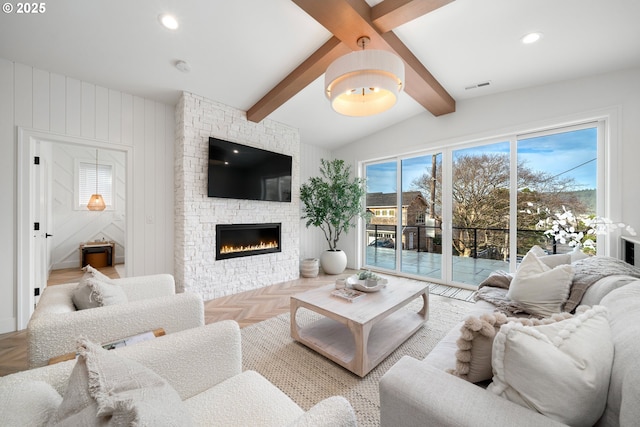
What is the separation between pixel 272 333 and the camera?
2.37 m

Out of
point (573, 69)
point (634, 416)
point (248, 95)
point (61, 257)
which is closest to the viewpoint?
point (634, 416)

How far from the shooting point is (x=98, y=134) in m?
2.82

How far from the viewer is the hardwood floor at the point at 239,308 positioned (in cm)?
200

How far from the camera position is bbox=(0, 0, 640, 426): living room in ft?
7.82

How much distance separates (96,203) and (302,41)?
514 cm

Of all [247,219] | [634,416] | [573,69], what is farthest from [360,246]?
[634,416]

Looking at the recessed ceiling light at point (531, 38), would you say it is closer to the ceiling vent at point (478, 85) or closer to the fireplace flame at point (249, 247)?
the ceiling vent at point (478, 85)

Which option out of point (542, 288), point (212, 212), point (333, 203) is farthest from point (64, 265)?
point (542, 288)

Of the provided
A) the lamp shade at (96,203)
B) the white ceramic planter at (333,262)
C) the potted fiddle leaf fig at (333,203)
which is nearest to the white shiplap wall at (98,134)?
the potted fiddle leaf fig at (333,203)

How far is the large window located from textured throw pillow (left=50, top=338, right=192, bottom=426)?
368cm

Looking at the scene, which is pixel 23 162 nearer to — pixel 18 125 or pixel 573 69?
pixel 18 125

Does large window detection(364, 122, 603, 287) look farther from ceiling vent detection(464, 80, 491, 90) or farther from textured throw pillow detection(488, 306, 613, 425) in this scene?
textured throw pillow detection(488, 306, 613, 425)

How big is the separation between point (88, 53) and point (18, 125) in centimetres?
102

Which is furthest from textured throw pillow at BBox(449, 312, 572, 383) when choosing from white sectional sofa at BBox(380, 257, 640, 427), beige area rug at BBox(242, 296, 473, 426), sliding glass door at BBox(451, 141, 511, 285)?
sliding glass door at BBox(451, 141, 511, 285)
